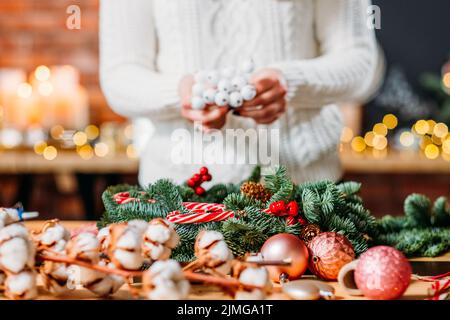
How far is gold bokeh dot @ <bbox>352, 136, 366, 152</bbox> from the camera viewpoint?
2357mm

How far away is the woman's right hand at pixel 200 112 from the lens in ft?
2.71

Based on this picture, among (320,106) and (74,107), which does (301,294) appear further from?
(74,107)

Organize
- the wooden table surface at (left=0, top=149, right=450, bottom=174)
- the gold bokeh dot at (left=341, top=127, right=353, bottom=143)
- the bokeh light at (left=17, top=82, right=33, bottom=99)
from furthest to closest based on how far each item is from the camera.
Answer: the gold bokeh dot at (left=341, top=127, right=353, bottom=143)
the bokeh light at (left=17, top=82, right=33, bottom=99)
the wooden table surface at (left=0, top=149, right=450, bottom=174)

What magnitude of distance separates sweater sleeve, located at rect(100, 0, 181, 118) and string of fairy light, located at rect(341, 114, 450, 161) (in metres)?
1.36

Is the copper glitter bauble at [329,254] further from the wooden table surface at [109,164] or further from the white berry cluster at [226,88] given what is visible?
the wooden table surface at [109,164]

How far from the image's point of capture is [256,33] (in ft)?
3.27

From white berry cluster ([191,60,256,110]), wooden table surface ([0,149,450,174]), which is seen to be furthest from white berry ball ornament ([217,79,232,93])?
wooden table surface ([0,149,450,174])

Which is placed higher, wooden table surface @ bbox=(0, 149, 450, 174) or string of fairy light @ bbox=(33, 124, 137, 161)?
string of fairy light @ bbox=(33, 124, 137, 161)

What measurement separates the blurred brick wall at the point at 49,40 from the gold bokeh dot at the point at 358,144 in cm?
104

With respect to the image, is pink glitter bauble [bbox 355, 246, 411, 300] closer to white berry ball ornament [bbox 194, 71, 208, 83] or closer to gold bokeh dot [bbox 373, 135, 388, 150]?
white berry ball ornament [bbox 194, 71, 208, 83]

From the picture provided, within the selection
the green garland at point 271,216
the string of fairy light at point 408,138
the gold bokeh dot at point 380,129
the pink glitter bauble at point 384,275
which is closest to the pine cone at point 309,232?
the green garland at point 271,216

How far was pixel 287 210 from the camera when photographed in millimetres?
587

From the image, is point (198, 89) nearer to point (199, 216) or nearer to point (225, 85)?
point (225, 85)

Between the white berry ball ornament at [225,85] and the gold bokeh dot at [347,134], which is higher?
the white berry ball ornament at [225,85]
